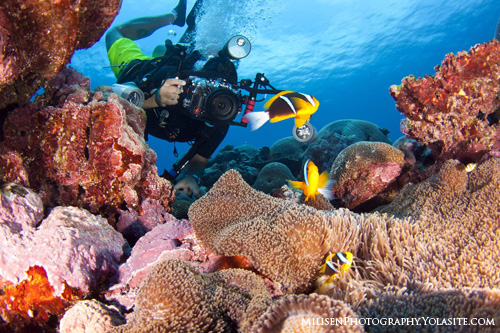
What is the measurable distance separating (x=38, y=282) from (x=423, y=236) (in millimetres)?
2719

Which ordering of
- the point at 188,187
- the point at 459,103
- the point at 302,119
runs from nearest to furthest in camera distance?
1. the point at 302,119
2. the point at 459,103
3. the point at 188,187

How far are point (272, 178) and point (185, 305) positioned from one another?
19.0 ft

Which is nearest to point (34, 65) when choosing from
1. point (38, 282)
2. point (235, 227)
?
point (38, 282)

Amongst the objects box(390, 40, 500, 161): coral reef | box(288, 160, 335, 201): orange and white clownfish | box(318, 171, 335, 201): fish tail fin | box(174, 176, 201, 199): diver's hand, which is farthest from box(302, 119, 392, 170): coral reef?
box(288, 160, 335, 201): orange and white clownfish

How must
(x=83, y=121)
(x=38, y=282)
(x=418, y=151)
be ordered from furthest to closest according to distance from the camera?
(x=418, y=151) → (x=83, y=121) → (x=38, y=282)

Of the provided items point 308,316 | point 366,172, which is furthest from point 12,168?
point 366,172

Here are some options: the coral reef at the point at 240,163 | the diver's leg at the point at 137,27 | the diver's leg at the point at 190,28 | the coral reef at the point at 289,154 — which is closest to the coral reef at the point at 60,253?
the diver's leg at the point at 137,27

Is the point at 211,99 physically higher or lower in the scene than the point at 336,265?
higher

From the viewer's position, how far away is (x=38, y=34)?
177 cm

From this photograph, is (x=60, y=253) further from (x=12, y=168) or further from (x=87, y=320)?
(x=12, y=168)

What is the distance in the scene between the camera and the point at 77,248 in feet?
6.07

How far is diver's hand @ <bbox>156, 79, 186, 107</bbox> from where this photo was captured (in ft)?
13.0

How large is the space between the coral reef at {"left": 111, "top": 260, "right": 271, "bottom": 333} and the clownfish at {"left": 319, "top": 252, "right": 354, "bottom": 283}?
0.57m

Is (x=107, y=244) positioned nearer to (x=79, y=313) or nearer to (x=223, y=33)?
(x=79, y=313)
